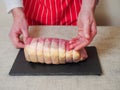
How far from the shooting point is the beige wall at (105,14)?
1.28 metres

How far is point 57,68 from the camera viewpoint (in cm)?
61

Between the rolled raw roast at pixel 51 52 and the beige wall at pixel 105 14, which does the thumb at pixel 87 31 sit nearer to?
the rolled raw roast at pixel 51 52

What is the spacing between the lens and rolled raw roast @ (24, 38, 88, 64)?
61cm

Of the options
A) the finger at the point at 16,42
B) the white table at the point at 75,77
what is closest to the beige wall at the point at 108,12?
the white table at the point at 75,77

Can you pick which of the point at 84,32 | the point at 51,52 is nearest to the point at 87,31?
the point at 84,32

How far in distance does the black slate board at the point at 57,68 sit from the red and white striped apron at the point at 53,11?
342mm

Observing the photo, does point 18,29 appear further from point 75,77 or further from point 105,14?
point 105,14

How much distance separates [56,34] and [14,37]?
16cm

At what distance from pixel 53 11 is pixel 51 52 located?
372 millimetres

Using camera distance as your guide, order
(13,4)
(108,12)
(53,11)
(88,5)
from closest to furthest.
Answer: (88,5) < (13,4) < (53,11) < (108,12)

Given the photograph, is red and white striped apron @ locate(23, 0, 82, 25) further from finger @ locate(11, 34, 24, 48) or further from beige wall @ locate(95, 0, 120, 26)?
beige wall @ locate(95, 0, 120, 26)

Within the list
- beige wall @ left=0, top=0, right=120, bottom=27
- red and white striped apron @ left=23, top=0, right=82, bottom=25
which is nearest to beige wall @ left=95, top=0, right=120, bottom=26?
beige wall @ left=0, top=0, right=120, bottom=27

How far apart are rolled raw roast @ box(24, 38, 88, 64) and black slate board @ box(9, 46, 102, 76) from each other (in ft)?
0.04

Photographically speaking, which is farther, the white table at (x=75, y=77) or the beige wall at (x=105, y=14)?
the beige wall at (x=105, y=14)
